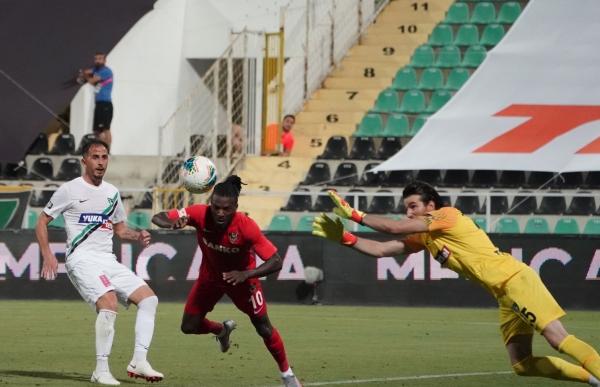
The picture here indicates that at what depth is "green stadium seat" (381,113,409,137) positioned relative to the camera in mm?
25141

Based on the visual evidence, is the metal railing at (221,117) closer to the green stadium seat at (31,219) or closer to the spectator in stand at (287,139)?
the spectator in stand at (287,139)

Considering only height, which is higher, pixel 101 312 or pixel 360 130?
pixel 360 130

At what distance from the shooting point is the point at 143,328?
33.1ft

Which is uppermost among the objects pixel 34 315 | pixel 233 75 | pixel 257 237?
pixel 233 75

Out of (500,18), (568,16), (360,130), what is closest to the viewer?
(568,16)

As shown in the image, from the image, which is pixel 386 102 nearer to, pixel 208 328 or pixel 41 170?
pixel 41 170

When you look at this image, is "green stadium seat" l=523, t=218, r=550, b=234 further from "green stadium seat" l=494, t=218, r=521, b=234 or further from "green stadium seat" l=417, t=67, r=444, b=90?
"green stadium seat" l=417, t=67, r=444, b=90

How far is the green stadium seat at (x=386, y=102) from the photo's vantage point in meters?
26.1

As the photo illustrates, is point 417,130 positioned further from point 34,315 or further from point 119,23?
point 34,315

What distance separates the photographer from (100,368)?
9891 millimetres

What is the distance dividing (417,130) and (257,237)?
1553 cm

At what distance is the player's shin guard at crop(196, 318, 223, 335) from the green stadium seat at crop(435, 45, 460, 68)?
16540 mm

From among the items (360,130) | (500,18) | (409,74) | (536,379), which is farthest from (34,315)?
(500,18)

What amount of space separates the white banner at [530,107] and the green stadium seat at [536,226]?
1424 millimetres
